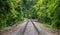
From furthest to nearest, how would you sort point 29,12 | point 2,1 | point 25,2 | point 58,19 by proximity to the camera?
point 29,12 → point 25,2 → point 58,19 → point 2,1

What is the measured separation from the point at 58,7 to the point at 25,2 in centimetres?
7902

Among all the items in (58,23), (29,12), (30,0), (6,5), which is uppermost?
(6,5)

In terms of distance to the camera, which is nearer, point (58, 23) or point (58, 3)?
point (58, 3)

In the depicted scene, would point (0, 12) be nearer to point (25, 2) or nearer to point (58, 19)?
point (58, 19)

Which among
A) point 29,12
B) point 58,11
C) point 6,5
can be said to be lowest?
point 29,12

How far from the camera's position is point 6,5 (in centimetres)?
2478

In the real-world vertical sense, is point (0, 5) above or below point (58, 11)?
above

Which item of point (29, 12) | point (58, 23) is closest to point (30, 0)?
point (29, 12)

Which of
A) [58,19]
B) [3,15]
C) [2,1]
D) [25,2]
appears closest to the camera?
[2,1]

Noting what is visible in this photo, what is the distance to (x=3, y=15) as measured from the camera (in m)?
26.4

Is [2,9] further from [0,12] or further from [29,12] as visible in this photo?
[29,12]

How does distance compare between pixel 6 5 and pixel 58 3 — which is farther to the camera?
pixel 58 3

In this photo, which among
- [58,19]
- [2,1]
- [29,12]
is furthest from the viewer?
[29,12]

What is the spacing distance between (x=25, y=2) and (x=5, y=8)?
81.2 metres
